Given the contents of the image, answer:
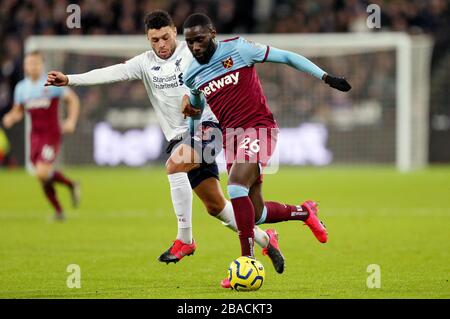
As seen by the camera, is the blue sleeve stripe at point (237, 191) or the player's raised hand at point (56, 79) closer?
the blue sleeve stripe at point (237, 191)

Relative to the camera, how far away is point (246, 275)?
741 centimetres

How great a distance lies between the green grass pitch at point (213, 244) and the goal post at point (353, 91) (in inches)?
107

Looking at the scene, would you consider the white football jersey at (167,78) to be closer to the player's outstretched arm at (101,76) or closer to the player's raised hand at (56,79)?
the player's outstretched arm at (101,76)

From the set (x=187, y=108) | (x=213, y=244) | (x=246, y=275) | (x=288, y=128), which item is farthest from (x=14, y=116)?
(x=288, y=128)

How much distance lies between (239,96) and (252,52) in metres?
0.34

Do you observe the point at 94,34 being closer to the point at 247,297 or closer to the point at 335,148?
the point at 335,148

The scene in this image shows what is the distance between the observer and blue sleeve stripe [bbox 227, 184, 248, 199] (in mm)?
7609

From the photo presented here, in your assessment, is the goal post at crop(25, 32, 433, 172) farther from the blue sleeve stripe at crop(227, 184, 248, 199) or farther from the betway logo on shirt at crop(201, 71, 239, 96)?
the blue sleeve stripe at crop(227, 184, 248, 199)

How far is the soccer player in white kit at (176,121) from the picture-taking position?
8.71 meters

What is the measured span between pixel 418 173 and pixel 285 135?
3.06 m

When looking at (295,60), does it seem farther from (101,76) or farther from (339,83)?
(101,76)

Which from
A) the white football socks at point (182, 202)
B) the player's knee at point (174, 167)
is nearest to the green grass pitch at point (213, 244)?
the white football socks at point (182, 202)
